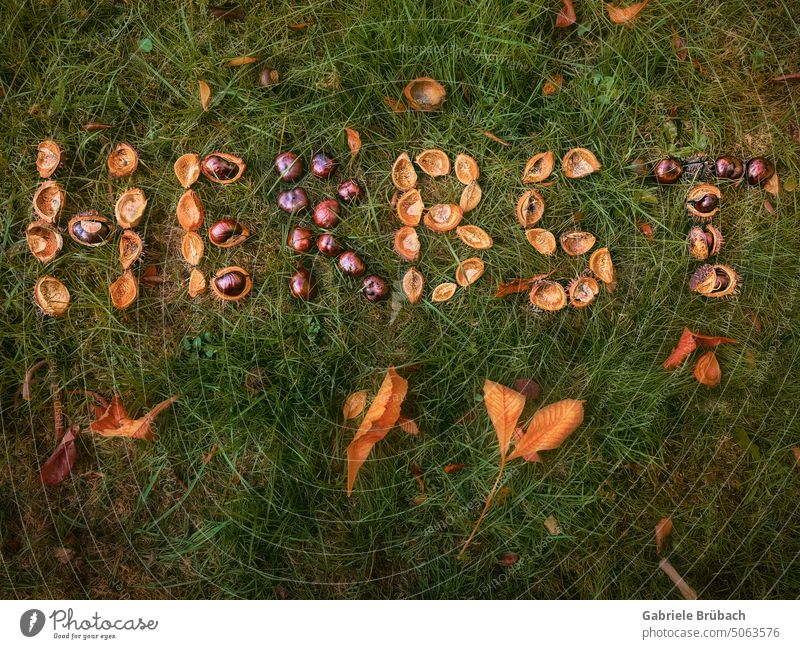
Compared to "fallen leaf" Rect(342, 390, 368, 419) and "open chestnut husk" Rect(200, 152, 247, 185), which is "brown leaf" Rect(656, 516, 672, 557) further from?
"open chestnut husk" Rect(200, 152, 247, 185)

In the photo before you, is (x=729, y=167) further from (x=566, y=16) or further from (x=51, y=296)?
(x=51, y=296)

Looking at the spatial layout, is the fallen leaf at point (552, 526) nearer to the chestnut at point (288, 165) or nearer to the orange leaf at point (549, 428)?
the orange leaf at point (549, 428)

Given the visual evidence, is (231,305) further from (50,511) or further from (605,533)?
(605,533)

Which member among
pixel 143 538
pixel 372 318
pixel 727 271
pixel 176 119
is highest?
pixel 176 119

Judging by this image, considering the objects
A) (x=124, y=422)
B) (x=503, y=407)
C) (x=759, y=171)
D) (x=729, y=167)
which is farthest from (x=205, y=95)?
(x=759, y=171)

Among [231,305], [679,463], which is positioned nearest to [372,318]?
[231,305]
